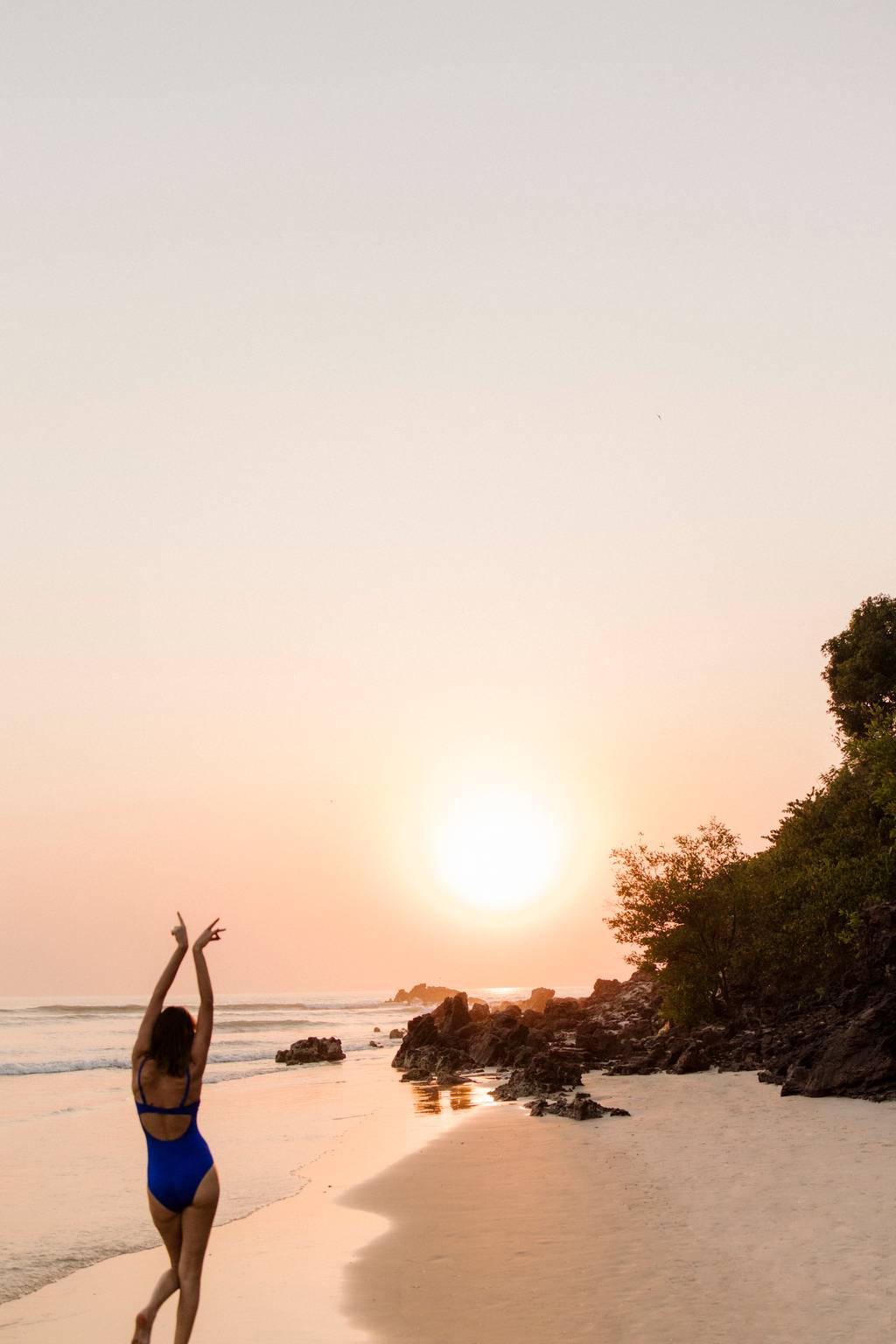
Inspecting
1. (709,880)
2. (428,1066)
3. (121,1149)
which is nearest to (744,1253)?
(121,1149)

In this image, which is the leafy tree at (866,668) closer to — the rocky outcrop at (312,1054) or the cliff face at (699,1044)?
the cliff face at (699,1044)

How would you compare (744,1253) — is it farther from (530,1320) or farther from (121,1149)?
(121,1149)

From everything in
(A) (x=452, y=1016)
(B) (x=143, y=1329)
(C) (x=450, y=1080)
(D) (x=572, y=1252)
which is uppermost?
(B) (x=143, y=1329)

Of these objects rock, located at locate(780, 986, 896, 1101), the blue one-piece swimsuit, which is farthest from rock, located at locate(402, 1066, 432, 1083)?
the blue one-piece swimsuit

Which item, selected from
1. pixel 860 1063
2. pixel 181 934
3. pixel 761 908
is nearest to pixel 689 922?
pixel 761 908

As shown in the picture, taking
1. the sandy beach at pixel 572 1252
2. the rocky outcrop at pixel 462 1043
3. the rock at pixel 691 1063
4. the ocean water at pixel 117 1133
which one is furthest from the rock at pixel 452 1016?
the sandy beach at pixel 572 1252

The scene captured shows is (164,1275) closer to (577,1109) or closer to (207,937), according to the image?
(207,937)

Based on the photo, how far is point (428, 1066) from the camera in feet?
151

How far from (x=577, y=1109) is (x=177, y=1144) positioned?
1946 cm

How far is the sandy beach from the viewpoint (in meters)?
9.59

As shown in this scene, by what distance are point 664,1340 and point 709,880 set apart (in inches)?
1398

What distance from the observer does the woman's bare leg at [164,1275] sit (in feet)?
24.3

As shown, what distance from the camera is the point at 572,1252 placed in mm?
12031

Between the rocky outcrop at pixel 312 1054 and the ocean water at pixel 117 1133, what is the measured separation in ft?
3.85
